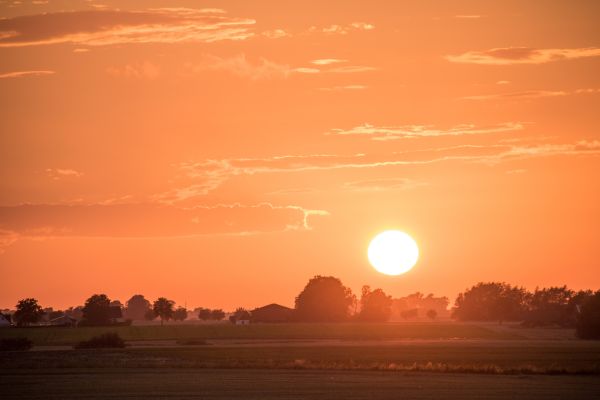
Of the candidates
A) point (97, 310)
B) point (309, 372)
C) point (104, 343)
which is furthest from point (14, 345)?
point (97, 310)

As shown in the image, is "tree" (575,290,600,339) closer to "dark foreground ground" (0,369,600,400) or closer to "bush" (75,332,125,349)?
"bush" (75,332,125,349)

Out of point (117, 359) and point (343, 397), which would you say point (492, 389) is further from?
point (117, 359)

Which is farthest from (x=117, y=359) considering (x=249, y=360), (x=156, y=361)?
(x=249, y=360)

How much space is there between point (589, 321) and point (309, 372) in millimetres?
79026

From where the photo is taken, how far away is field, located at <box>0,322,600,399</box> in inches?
2108

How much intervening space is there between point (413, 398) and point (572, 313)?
14331 centimetres

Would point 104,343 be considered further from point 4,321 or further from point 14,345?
point 4,321

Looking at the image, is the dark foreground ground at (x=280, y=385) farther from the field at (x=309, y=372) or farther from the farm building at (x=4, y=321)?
the farm building at (x=4, y=321)

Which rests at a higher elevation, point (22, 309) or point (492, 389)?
point (22, 309)

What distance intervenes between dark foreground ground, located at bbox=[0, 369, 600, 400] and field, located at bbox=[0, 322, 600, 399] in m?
0.06

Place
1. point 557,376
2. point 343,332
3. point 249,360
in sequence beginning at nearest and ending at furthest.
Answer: point 557,376 → point 249,360 → point 343,332

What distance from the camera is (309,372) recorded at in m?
68.2

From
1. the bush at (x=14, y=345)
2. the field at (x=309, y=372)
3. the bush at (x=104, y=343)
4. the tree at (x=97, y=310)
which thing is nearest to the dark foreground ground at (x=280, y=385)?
the field at (x=309, y=372)

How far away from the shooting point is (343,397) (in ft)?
166
